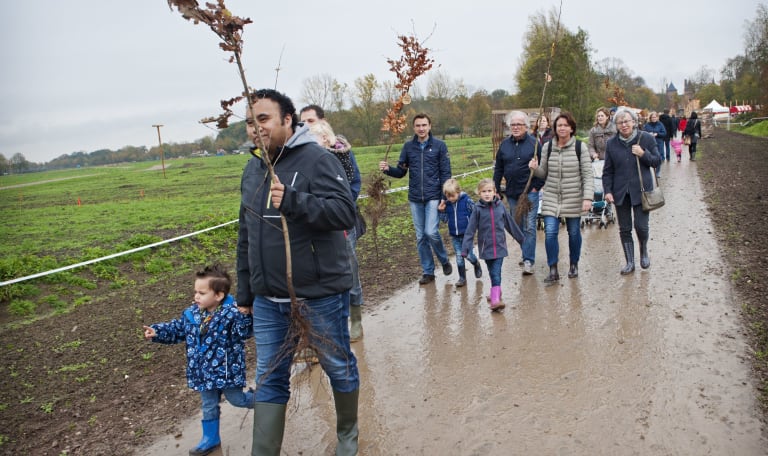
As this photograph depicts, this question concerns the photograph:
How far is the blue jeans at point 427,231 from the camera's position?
7023mm

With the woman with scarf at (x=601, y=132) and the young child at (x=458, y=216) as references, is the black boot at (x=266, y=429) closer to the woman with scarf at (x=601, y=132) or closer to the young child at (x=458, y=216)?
the young child at (x=458, y=216)

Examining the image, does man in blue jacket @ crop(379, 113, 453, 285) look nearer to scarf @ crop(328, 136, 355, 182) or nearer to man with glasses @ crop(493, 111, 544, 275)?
man with glasses @ crop(493, 111, 544, 275)

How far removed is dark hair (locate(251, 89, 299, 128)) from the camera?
315 centimetres

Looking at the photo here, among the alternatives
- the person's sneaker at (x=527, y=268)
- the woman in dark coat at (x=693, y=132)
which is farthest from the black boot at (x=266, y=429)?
the woman in dark coat at (x=693, y=132)

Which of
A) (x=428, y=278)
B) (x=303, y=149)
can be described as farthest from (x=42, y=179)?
(x=303, y=149)

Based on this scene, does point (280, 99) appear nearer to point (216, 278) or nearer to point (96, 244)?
point (216, 278)

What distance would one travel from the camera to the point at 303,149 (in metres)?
3.16

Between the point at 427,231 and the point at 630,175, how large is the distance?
8.52 feet

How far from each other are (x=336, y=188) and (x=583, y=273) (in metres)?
4.96

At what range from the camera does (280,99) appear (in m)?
3.21

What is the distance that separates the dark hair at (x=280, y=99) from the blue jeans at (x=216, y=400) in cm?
187

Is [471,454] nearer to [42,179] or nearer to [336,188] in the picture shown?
[336,188]

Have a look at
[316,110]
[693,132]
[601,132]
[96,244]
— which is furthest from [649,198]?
[693,132]

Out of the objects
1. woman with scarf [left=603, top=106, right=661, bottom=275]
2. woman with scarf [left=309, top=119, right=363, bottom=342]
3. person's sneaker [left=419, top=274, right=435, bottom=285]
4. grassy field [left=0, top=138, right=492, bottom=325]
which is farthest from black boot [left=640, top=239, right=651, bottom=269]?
grassy field [left=0, top=138, right=492, bottom=325]
